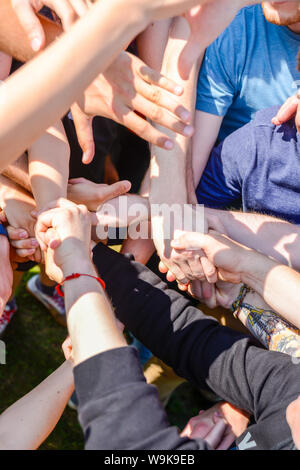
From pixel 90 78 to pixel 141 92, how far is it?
41cm

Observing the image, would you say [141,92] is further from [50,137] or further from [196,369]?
[196,369]

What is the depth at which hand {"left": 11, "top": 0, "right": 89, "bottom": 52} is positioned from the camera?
51.6 inches

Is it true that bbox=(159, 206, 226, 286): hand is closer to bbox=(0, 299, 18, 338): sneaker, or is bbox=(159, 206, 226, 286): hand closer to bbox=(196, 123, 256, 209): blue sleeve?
bbox=(196, 123, 256, 209): blue sleeve

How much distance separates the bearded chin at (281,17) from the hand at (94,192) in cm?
81

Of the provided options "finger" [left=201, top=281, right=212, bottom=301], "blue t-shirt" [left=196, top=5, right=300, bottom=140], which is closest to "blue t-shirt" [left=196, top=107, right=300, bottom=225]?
"blue t-shirt" [left=196, top=5, right=300, bottom=140]

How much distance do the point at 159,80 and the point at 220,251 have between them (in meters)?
0.62

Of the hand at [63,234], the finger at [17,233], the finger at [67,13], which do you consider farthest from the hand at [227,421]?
the finger at [67,13]

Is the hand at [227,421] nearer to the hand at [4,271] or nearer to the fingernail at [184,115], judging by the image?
the hand at [4,271]

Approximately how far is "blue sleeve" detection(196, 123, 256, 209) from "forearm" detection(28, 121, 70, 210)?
0.59 m

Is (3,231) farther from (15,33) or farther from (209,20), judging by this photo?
(209,20)

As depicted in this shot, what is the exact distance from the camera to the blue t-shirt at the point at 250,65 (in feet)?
5.78

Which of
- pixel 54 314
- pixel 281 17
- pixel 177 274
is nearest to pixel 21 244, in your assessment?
pixel 177 274

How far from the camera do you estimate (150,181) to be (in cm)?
178

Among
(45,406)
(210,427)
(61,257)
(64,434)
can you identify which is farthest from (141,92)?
(64,434)
